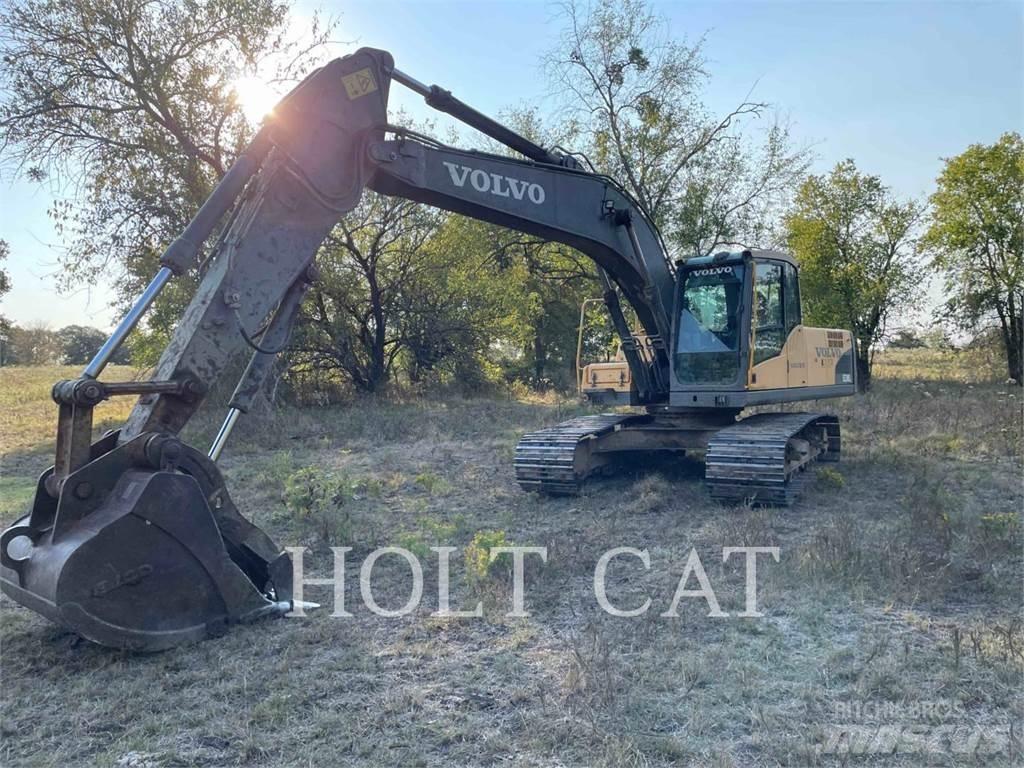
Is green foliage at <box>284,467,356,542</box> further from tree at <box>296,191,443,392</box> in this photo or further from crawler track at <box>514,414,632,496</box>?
tree at <box>296,191,443,392</box>

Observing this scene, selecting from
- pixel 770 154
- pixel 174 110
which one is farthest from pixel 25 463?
pixel 770 154

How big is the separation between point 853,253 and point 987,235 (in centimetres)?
358

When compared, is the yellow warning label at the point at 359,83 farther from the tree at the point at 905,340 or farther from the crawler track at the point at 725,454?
the tree at the point at 905,340

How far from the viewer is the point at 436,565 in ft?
18.4

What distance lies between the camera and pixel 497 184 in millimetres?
6438

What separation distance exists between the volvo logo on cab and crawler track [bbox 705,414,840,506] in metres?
2.74

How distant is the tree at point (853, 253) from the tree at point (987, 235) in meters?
1.12

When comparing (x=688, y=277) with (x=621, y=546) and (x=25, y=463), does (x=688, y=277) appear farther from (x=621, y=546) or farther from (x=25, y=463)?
(x=25, y=463)

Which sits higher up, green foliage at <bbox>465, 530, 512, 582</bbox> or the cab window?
the cab window

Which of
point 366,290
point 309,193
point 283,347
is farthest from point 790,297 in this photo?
point 366,290

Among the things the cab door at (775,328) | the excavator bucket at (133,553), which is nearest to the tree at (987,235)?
the cab door at (775,328)

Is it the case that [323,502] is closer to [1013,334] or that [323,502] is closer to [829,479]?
[829,479]

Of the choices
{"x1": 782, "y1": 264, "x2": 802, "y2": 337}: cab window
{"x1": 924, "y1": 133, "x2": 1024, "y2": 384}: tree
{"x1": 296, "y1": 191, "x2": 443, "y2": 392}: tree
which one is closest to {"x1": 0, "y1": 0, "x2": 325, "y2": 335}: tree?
{"x1": 296, "y1": 191, "x2": 443, "y2": 392}: tree

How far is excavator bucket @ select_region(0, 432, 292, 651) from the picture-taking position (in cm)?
367
